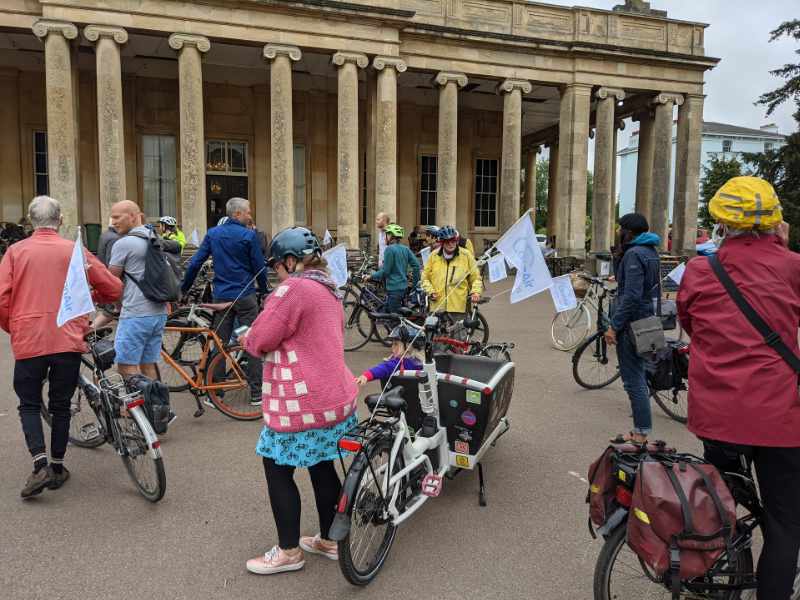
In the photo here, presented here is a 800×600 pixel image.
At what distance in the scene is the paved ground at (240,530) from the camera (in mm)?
3191

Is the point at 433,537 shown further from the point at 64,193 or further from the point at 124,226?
the point at 64,193

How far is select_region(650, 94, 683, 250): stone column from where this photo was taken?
22859 mm

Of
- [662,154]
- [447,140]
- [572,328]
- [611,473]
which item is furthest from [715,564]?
[662,154]

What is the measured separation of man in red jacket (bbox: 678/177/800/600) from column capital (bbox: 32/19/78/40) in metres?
17.0

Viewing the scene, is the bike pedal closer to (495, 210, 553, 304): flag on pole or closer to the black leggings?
the black leggings

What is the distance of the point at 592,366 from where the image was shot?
733cm

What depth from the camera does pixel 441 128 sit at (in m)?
20.3

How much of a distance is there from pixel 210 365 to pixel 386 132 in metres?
13.8

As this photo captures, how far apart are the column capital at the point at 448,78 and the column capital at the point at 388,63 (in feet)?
6.36

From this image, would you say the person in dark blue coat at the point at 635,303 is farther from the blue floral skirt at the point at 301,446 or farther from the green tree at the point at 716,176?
the green tree at the point at 716,176

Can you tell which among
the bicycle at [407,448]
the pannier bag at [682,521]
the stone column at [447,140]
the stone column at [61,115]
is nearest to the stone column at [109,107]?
the stone column at [61,115]

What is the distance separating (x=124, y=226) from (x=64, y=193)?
12.3m

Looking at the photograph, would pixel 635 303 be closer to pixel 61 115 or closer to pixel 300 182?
pixel 61 115

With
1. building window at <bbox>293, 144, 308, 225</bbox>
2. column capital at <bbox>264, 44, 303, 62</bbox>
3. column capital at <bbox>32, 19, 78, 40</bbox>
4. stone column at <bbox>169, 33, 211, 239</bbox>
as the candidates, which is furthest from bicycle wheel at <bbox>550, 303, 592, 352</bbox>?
building window at <bbox>293, 144, 308, 225</bbox>
